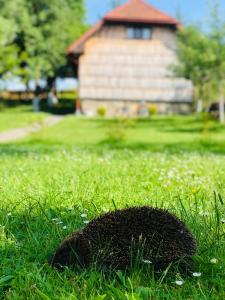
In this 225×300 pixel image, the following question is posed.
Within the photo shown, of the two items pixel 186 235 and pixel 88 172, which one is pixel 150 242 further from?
pixel 88 172

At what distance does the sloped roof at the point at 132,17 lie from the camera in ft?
145

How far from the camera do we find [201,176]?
286 inches

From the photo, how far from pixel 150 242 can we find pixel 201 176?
410 cm

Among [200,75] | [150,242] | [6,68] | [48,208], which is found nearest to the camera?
[150,242]

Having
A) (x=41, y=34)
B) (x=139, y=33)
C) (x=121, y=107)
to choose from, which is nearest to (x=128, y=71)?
(x=121, y=107)

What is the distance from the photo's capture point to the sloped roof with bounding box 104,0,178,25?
146ft

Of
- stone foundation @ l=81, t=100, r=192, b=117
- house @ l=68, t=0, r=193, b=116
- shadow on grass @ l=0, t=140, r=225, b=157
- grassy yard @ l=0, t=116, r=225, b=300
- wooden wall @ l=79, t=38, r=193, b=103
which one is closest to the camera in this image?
grassy yard @ l=0, t=116, r=225, b=300

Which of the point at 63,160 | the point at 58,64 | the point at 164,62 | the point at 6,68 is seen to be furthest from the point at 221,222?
the point at 58,64

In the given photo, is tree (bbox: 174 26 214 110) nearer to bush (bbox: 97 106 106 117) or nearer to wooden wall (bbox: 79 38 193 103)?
wooden wall (bbox: 79 38 193 103)

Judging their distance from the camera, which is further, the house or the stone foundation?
the stone foundation

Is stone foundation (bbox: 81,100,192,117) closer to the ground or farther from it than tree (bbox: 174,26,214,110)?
closer to the ground

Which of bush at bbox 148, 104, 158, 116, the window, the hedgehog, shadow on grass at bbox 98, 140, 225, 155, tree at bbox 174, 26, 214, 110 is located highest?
the window

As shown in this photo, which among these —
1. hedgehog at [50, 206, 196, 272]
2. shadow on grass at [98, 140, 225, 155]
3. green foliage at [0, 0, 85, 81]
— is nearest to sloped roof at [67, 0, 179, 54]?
green foliage at [0, 0, 85, 81]

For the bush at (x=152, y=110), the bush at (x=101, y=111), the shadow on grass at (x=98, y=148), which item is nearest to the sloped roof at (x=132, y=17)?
the bush at (x=101, y=111)
